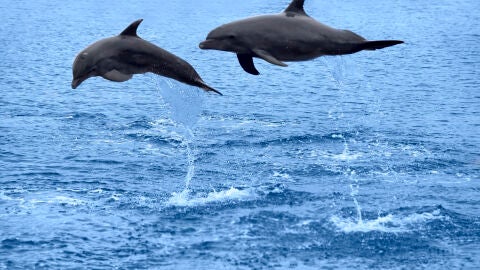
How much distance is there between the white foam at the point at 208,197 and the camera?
87438 millimetres

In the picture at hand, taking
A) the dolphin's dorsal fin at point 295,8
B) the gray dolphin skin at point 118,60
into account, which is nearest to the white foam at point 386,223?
the dolphin's dorsal fin at point 295,8

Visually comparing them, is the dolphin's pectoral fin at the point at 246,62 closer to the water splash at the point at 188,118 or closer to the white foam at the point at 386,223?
the water splash at the point at 188,118

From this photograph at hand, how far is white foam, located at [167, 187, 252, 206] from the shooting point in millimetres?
87438

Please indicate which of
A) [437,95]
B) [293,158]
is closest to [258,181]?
[293,158]

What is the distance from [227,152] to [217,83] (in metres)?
45.4

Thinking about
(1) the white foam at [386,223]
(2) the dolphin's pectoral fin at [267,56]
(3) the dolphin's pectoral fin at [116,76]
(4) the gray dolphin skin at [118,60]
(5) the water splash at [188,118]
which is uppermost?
(2) the dolphin's pectoral fin at [267,56]

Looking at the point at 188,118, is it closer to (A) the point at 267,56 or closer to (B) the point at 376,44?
(A) the point at 267,56

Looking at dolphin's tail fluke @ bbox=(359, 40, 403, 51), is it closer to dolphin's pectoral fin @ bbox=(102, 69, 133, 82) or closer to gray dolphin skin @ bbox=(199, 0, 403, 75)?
gray dolphin skin @ bbox=(199, 0, 403, 75)

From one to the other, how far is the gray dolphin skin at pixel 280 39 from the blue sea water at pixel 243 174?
74.0ft

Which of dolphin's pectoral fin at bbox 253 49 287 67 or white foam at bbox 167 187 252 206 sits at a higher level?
dolphin's pectoral fin at bbox 253 49 287 67

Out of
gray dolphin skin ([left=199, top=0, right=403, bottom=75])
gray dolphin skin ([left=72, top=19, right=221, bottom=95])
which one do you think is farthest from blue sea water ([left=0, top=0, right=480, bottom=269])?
gray dolphin skin ([left=199, top=0, right=403, bottom=75])

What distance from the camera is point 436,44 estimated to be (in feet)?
624

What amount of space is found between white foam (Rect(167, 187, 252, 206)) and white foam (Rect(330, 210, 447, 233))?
10506 millimetres

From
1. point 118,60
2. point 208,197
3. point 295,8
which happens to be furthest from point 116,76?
point 208,197
